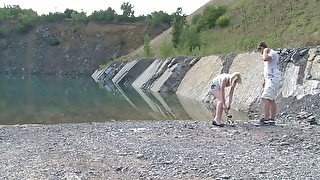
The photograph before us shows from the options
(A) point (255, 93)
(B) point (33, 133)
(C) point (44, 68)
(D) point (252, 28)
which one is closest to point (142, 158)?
(B) point (33, 133)

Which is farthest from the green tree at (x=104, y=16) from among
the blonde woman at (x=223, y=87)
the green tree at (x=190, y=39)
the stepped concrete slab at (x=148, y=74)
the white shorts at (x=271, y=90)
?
the white shorts at (x=271, y=90)

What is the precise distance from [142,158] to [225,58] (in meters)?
26.9

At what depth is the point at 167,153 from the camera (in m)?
12.0

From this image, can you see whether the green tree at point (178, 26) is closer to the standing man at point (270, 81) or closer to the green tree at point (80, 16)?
the standing man at point (270, 81)

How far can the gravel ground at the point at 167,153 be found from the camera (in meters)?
10.2

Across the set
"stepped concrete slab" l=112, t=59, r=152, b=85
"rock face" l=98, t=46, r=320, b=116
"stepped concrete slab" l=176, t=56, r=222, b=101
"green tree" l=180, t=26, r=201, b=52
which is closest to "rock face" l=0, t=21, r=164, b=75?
"stepped concrete slab" l=112, t=59, r=152, b=85

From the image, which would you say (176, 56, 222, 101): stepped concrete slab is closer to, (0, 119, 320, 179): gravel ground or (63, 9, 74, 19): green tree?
(0, 119, 320, 179): gravel ground

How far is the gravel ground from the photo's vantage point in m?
10.2

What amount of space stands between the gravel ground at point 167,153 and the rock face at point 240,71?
22.6ft

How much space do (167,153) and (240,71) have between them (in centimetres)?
2131

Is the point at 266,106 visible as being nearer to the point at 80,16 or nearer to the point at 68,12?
the point at 80,16

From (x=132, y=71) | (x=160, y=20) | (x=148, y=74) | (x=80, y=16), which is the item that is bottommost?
(x=132, y=71)

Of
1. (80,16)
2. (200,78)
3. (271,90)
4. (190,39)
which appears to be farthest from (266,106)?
(80,16)

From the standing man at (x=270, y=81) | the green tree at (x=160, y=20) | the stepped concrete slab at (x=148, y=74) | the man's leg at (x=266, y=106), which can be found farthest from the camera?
the green tree at (x=160, y=20)
